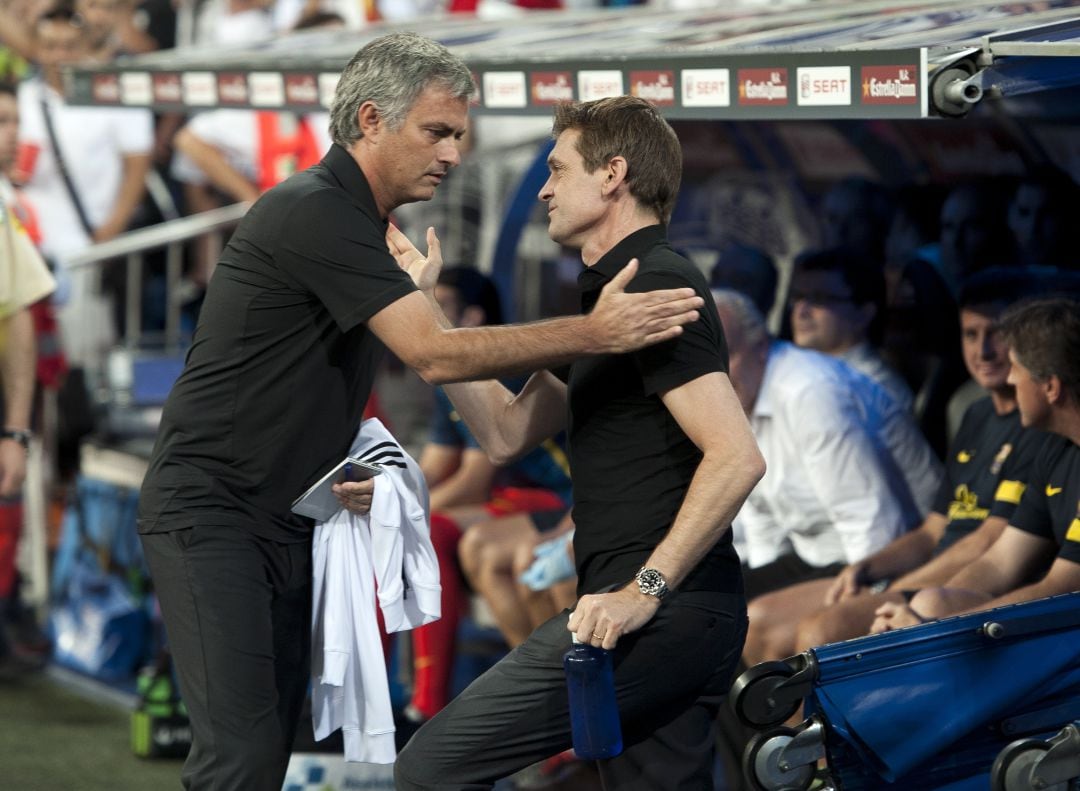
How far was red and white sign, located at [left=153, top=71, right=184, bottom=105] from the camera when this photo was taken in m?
6.55

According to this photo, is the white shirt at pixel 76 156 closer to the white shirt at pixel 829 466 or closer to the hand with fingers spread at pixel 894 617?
the white shirt at pixel 829 466

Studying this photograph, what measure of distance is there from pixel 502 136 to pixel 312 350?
16.1 feet

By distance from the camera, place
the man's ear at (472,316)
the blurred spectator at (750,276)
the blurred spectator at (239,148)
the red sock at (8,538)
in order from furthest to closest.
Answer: the blurred spectator at (239,148) < the red sock at (8,538) < the man's ear at (472,316) < the blurred spectator at (750,276)

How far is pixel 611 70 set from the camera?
A: 5059mm

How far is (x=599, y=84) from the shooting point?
16.8 feet

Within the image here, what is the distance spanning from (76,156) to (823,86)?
5.44 metres

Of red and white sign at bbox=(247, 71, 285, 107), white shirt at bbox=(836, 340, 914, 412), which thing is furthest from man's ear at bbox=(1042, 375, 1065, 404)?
red and white sign at bbox=(247, 71, 285, 107)

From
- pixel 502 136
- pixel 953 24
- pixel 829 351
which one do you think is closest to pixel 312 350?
pixel 953 24

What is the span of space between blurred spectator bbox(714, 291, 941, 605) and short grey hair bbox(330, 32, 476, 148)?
190 centimetres

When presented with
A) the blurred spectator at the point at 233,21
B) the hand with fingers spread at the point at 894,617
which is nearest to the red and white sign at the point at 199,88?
the hand with fingers spread at the point at 894,617

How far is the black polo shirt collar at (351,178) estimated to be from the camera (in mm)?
3789

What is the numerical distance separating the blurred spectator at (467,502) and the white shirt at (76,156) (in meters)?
2.80

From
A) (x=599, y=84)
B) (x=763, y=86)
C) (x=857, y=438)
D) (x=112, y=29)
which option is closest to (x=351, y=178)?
(x=763, y=86)

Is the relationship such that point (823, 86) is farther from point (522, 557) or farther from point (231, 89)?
point (231, 89)
